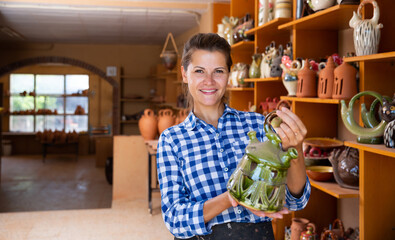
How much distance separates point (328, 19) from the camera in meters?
2.25

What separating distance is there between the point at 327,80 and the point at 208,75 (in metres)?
1.14

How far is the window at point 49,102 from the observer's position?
1024cm

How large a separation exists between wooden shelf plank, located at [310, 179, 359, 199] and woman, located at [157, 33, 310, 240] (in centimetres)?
87

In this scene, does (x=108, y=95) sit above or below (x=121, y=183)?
above

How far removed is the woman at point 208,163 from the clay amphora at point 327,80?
38.3 inches

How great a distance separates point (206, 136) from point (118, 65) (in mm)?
7507

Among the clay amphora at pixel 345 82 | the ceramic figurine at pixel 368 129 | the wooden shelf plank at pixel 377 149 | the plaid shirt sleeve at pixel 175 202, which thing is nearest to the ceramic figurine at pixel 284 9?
the clay amphora at pixel 345 82

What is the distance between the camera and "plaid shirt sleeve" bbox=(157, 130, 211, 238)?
1093mm

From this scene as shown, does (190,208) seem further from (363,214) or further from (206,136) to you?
(363,214)

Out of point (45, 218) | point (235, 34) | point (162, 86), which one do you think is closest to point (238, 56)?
point (235, 34)

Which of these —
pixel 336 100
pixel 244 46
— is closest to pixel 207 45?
pixel 336 100

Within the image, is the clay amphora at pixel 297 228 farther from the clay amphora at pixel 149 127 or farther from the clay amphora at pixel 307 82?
the clay amphora at pixel 149 127

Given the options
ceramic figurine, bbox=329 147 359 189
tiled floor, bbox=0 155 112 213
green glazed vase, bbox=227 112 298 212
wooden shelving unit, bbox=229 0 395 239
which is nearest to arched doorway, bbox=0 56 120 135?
tiled floor, bbox=0 155 112 213

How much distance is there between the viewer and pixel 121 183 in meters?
4.94
